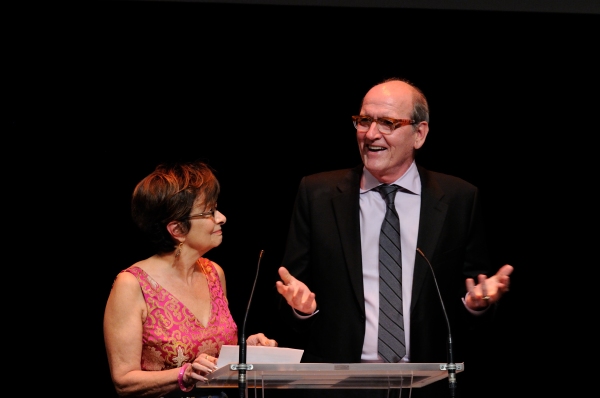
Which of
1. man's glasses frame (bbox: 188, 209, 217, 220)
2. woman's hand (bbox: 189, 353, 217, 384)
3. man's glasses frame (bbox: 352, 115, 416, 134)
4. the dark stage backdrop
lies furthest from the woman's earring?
the dark stage backdrop

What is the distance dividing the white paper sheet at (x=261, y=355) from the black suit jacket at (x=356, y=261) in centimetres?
56

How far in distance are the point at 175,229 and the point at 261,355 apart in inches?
36.0

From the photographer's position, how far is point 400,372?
244cm

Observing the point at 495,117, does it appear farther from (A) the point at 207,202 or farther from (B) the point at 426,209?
(A) the point at 207,202

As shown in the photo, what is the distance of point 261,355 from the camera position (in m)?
2.50

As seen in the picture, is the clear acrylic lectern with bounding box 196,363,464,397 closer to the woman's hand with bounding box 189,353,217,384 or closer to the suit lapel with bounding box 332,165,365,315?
the woman's hand with bounding box 189,353,217,384

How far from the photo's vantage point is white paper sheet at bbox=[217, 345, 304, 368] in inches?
97.7

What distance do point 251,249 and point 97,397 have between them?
1.03 metres

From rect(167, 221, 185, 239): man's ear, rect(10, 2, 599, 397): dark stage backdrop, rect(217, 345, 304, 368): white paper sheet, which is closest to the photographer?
rect(217, 345, 304, 368): white paper sheet

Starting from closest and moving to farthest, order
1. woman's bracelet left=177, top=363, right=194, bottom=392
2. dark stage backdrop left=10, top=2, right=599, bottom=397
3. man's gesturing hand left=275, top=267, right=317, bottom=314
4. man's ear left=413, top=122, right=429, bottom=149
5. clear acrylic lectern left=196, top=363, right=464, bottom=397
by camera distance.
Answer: clear acrylic lectern left=196, top=363, right=464, bottom=397
man's gesturing hand left=275, top=267, right=317, bottom=314
woman's bracelet left=177, top=363, right=194, bottom=392
man's ear left=413, top=122, right=429, bottom=149
dark stage backdrop left=10, top=2, right=599, bottom=397

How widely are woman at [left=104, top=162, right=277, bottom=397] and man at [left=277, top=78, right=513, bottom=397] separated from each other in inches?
11.4

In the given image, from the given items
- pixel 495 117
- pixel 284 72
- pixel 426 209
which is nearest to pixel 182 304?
pixel 426 209

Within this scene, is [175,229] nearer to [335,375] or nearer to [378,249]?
[378,249]

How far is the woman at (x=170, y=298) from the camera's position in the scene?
307cm
